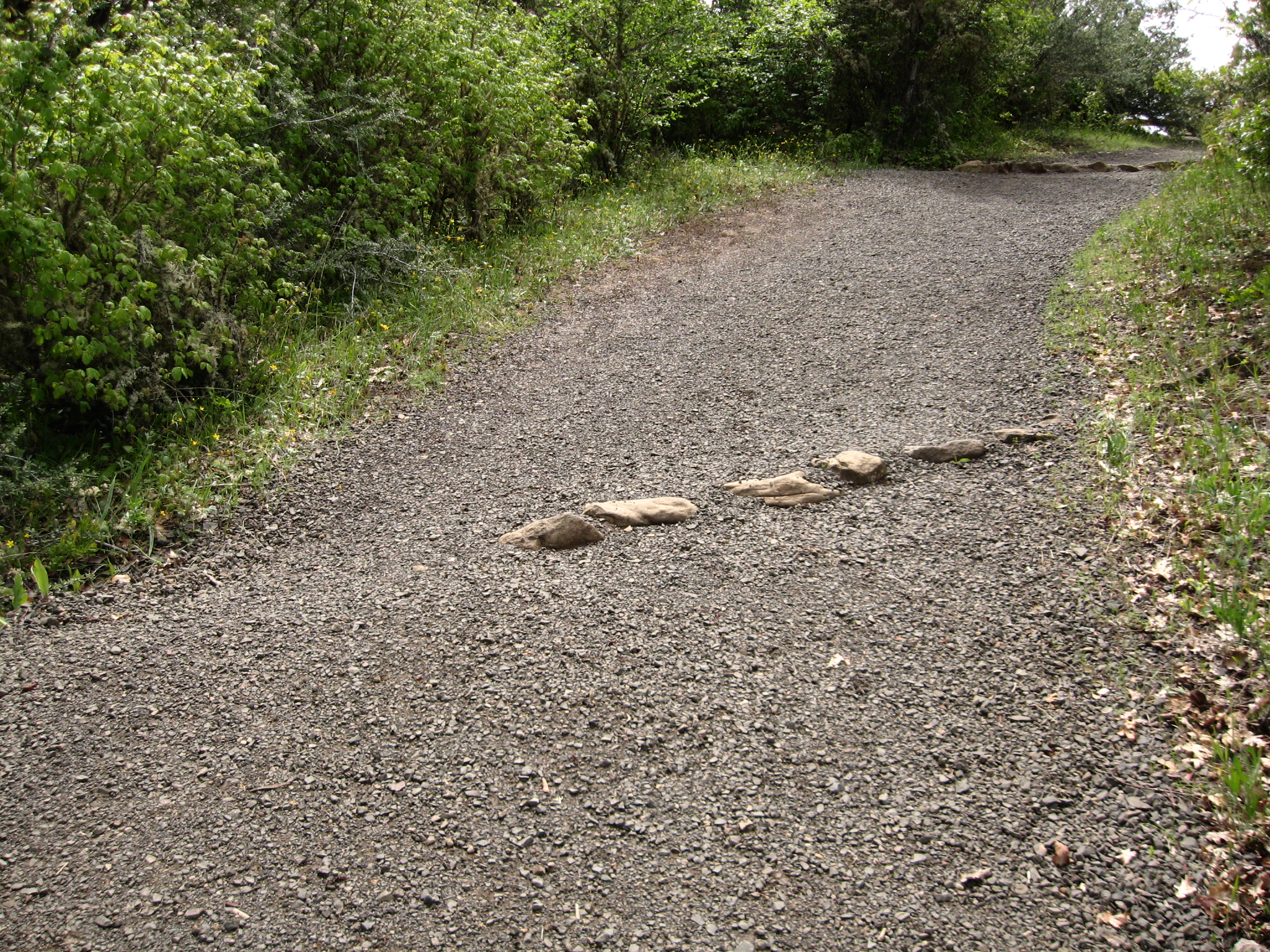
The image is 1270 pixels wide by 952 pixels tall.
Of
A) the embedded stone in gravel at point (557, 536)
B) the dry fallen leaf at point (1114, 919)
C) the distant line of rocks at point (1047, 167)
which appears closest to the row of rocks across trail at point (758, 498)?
the embedded stone in gravel at point (557, 536)

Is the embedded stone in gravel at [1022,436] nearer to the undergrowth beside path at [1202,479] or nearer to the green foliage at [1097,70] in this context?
the undergrowth beside path at [1202,479]

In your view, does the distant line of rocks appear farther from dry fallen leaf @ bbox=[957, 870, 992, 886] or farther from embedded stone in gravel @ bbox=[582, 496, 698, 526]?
dry fallen leaf @ bbox=[957, 870, 992, 886]

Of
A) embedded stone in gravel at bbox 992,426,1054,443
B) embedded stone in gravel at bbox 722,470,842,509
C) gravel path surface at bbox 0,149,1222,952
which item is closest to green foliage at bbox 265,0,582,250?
gravel path surface at bbox 0,149,1222,952

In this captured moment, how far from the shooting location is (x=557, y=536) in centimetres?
402

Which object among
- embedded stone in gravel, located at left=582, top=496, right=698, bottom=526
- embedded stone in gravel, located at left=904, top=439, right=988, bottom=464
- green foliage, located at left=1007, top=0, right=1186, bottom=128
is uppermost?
green foliage, located at left=1007, top=0, right=1186, bottom=128

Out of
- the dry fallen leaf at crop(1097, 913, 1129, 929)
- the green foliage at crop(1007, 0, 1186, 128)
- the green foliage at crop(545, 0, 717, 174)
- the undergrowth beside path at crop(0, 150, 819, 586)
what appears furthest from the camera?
the green foliage at crop(1007, 0, 1186, 128)

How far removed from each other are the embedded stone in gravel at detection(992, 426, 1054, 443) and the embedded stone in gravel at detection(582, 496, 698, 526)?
6.06ft

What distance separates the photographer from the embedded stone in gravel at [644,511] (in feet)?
13.6

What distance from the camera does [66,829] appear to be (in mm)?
2566

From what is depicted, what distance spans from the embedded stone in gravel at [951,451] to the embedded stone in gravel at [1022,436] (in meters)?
0.14

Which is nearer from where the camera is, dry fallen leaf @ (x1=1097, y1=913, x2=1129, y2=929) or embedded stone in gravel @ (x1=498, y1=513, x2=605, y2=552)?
dry fallen leaf @ (x1=1097, y1=913, x2=1129, y2=929)

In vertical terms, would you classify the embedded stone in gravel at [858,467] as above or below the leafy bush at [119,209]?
below

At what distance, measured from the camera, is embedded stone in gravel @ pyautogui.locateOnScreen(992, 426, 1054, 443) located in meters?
4.45

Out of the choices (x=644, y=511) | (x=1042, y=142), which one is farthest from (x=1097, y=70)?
(x=644, y=511)
